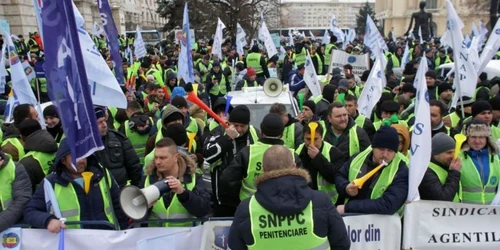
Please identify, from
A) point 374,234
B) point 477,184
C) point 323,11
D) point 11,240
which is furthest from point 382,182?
point 323,11

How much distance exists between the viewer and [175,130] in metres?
4.65

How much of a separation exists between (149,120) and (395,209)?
12.3ft

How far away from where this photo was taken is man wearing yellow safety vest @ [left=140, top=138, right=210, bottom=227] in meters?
3.75

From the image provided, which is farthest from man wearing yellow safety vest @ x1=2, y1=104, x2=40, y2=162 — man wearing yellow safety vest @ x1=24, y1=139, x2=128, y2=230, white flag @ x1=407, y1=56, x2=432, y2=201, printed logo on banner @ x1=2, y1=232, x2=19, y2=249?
white flag @ x1=407, y1=56, x2=432, y2=201

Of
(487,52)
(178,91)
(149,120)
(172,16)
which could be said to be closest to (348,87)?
(487,52)

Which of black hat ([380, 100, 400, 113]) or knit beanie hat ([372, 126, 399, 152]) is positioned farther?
black hat ([380, 100, 400, 113])

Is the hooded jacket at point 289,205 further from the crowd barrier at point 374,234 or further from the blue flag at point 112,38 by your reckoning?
the blue flag at point 112,38

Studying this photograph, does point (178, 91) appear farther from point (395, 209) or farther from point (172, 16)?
point (172, 16)

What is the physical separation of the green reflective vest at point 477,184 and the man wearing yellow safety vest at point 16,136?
14.6 ft

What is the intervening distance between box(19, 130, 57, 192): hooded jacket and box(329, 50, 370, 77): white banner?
308 inches

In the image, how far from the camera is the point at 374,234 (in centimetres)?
386

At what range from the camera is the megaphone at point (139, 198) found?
331 centimetres

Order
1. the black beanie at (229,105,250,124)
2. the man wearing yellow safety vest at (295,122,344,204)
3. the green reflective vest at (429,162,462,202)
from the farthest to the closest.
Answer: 1. the black beanie at (229,105,250,124)
2. the man wearing yellow safety vest at (295,122,344,204)
3. the green reflective vest at (429,162,462,202)

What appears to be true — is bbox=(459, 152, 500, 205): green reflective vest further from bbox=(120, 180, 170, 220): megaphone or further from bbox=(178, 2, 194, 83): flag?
bbox=(178, 2, 194, 83): flag
